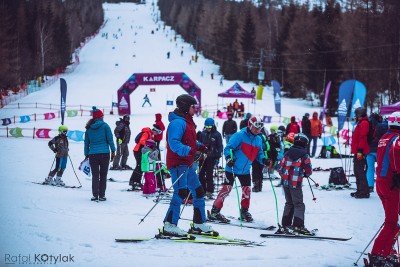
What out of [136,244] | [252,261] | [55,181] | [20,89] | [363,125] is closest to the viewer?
[252,261]

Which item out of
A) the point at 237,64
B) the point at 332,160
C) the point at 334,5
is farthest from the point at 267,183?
the point at 237,64

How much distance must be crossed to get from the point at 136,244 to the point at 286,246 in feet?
6.07

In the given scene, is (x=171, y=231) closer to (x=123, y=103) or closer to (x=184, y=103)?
(x=184, y=103)

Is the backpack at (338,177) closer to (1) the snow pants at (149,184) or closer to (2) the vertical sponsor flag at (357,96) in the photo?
(2) the vertical sponsor flag at (357,96)

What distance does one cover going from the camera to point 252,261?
4953mm

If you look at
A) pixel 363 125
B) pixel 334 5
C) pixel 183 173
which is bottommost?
pixel 183 173

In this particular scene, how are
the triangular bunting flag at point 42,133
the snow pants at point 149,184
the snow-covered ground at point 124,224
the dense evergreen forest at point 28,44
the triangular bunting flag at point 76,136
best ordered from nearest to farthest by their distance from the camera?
the snow-covered ground at point 124,224
the snow pants at point 149,184
the triangular bunting flag at point 76,136
the triangular bunting flag at point 42,133
the dense evergreen forest at point 28,44

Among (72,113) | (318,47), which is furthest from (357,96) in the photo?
(318,47)

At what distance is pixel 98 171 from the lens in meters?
8.52

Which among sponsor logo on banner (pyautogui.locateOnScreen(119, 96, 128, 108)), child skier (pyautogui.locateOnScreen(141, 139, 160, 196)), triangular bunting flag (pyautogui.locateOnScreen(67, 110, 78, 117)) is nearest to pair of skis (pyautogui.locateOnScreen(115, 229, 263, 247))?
child skier (pyautogui.locateOnScreen(141, 139, 160, 196))

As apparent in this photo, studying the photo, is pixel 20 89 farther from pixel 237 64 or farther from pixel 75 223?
pixel 75 223

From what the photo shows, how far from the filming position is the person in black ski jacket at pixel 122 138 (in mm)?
12945

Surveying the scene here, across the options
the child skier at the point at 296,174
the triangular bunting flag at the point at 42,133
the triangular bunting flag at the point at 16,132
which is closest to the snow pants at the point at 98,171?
the child skier at the point at 296,174

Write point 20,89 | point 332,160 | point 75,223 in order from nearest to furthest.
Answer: point 75,223, point 332,160, point 20,89
